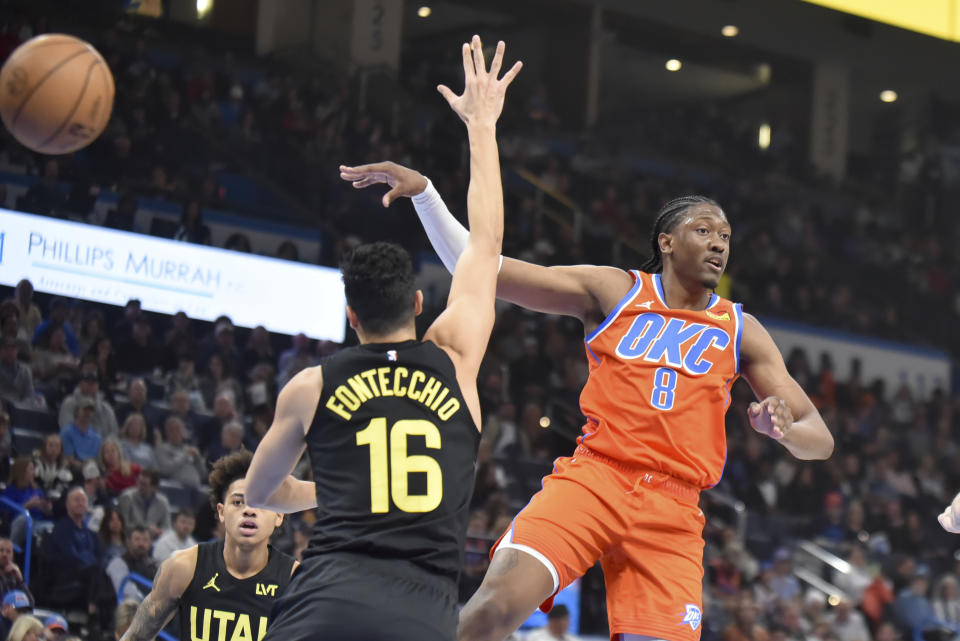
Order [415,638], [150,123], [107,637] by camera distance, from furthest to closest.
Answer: [150,123], [107,637], [415,638]

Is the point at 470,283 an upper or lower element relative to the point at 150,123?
lower

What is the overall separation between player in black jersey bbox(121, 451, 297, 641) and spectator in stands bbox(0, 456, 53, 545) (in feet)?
15.3

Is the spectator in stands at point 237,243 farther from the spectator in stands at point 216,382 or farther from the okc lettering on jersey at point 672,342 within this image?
the okc lettering on jersey at point 672,342

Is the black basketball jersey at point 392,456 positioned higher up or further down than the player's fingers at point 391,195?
further down

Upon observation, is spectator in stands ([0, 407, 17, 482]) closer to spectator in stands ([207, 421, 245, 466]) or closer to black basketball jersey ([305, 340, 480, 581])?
spectator in stands ([207, 421, 245, 466])

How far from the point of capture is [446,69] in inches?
800

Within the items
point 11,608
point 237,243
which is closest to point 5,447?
point 11,608

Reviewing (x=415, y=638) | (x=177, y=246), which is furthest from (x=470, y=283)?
(x=177, y=246)

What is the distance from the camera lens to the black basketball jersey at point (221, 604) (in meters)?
5.17

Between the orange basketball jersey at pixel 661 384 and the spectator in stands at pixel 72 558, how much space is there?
5.88 m

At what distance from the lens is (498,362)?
1575 cm

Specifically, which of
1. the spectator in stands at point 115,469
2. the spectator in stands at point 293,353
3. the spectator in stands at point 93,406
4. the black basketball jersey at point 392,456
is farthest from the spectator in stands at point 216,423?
the black basketball jersey at point 392,456

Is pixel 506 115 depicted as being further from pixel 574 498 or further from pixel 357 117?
pixel 574 498

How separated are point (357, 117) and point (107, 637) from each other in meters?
10.2
